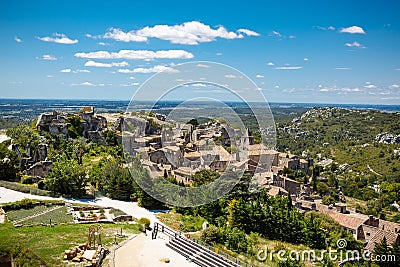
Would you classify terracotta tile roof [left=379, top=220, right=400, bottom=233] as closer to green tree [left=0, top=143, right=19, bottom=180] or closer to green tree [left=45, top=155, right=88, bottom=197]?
green tree [left=45, top=155, right=88, bottom=197]

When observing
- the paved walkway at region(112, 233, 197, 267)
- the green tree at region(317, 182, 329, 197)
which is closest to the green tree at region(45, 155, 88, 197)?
the paved walkway at region(112, 233, 197, 267)

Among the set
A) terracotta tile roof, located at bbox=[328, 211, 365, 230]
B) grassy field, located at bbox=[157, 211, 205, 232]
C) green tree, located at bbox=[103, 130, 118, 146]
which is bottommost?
terracotta tile roof, located at bbox=[328, 211, 365, 230]

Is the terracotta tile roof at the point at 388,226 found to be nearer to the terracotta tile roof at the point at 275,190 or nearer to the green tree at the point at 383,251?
the terracotta tile roof at the point at 275,190

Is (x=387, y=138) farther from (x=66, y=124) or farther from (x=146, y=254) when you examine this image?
(x=146, y=254)

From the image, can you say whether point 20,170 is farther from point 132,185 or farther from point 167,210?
point 167,210

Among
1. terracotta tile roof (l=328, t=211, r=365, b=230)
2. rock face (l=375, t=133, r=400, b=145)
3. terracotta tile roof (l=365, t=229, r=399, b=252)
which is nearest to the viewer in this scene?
terracotta tile roof (l=365, t=229, r=399, b=252)

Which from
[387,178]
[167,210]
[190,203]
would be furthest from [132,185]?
[387,178]
